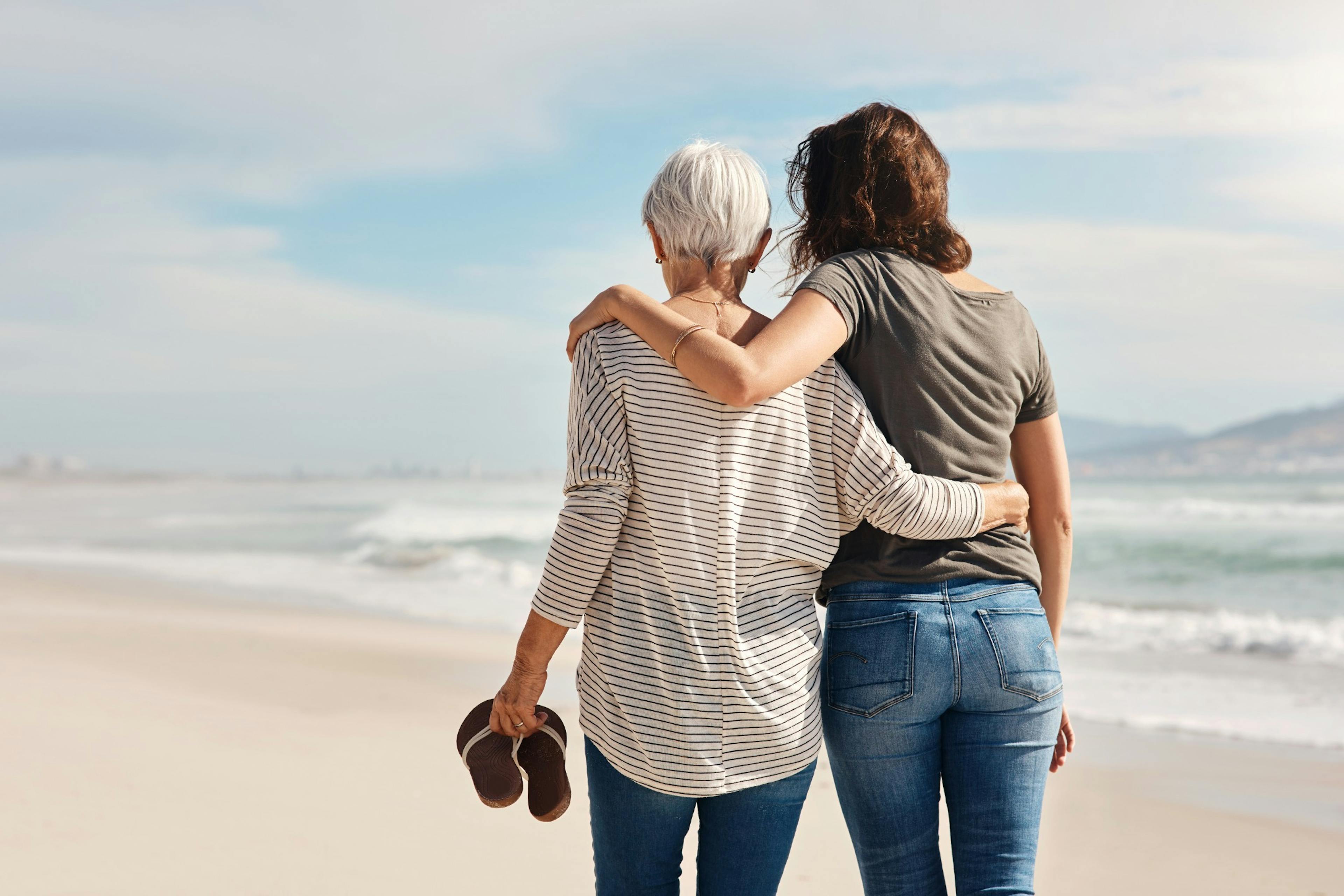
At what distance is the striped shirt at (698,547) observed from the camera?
60.4 inches

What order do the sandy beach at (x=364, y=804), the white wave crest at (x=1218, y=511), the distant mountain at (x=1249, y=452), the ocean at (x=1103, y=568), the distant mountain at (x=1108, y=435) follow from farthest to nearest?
1. the distant mountain at (x=1108, y=435)
2. the distant mountain at (x=1249, y=452)
3. the white wave crest at (x=1218, y=511)
4. the ocean at (x=1103, y=568)
5. the sandy beach at (x=364, y=804)

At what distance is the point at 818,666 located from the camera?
5.44 ft

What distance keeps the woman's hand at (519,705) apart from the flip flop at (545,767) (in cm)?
2

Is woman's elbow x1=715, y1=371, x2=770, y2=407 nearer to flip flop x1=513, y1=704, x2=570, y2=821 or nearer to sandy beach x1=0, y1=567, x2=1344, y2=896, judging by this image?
flip flop x1=513, y1=704, x2=570, y2=821

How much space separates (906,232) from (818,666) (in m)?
0.74

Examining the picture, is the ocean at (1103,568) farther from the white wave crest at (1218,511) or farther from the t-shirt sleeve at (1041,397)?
the t-shirt sleeve at (1041,397)

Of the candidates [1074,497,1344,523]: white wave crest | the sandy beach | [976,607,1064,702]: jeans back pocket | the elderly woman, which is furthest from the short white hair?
[1074,497,1344,523]: white wave crest

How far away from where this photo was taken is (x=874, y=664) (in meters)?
1.62

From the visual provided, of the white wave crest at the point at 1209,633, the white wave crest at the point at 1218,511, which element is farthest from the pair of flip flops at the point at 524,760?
the white wave crest at the point at 1218,511

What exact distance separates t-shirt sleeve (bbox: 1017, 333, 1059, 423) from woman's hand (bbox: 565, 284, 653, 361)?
736 millimetres

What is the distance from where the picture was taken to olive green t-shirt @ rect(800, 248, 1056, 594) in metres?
1.66

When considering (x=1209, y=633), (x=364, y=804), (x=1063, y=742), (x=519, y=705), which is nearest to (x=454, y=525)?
(x=1209, y=633)

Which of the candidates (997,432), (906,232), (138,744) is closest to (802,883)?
(997,432)

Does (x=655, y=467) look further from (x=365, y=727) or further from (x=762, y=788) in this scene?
(x=365, y=727)
